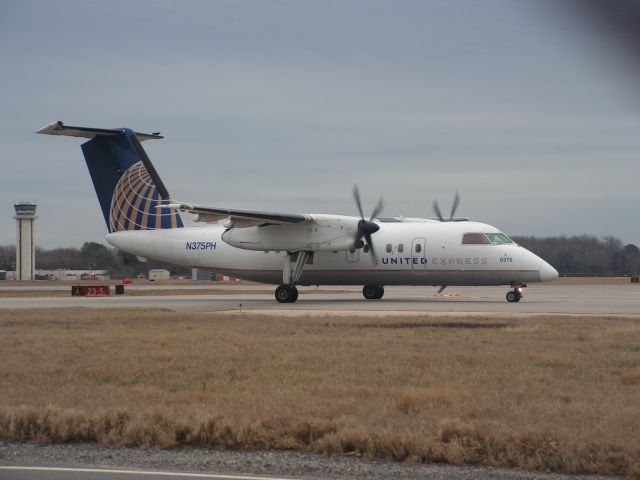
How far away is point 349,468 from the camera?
8.41 m

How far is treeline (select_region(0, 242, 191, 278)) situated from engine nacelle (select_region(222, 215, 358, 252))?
321ft

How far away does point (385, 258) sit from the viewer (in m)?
36.9

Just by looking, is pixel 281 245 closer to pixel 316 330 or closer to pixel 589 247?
pixel 316 330

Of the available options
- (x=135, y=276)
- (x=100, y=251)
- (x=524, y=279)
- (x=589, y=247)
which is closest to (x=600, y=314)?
(x=524, y=279)

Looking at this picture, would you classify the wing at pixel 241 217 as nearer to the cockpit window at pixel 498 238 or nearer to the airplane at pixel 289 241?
the airplane at pixel 289 241

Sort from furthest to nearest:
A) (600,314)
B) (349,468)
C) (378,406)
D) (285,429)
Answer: (600,314) → (378,406) → (285,429) → (349,468)

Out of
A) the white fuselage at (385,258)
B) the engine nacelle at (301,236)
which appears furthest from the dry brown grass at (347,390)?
the engine nacelle at (301,236)

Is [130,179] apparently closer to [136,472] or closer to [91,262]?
[136,472]

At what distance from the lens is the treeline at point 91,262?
144 m

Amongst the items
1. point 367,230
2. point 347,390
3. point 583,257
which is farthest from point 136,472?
point 583,257

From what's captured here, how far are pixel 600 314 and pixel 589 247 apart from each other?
268 feet

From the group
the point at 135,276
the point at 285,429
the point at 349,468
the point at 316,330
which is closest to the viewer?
the point at 349,468

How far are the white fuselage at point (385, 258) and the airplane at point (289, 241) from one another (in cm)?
4

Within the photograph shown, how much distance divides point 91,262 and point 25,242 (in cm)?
1355
